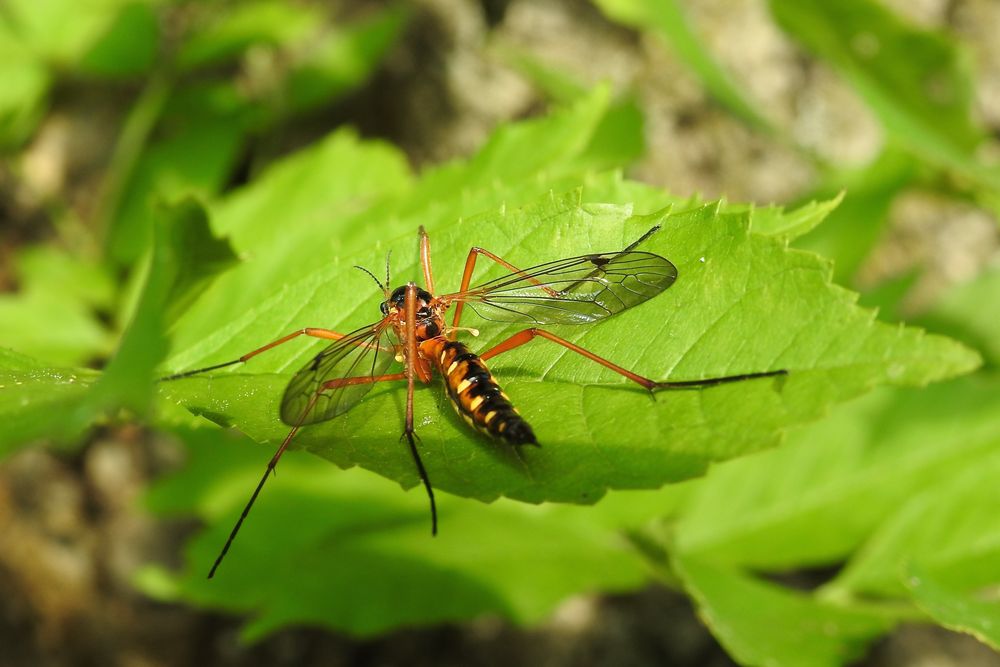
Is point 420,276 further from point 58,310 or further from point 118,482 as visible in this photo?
point 118,482

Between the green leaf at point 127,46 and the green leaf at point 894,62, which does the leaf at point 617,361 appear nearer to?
the green leaf at point 894,62

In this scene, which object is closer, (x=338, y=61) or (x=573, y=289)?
(x=573, y=289)

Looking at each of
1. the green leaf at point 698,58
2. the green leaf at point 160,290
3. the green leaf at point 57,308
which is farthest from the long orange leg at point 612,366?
the green leaf at point 57,308

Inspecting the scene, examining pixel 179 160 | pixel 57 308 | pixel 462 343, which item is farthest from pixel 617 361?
pixel 179 160

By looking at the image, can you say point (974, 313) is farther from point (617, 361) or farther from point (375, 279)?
point (375, 279)

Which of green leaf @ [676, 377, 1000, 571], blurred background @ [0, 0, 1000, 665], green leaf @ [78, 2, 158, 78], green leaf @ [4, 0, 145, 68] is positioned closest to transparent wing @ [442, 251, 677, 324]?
blurred background @ [0, 0, 1000, 665]

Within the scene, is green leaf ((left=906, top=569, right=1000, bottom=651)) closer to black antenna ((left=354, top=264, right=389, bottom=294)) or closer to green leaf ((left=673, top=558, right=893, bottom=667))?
green leaf ((left=673, top=558, right=893, bottom=667))

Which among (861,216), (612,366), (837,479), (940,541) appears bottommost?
(940,541)
